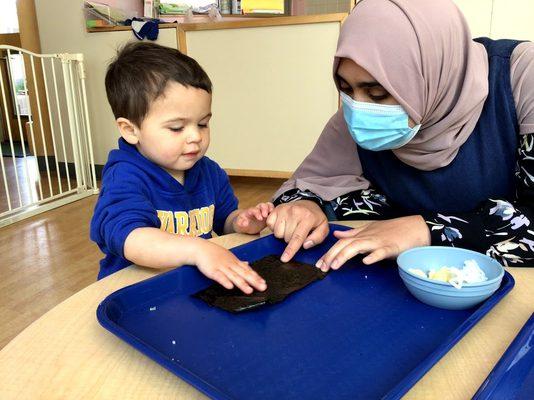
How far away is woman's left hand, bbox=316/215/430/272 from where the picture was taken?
0.70m

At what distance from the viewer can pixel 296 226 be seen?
828mm

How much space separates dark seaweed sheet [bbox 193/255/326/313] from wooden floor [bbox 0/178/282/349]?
3.69 feet

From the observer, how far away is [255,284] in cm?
64

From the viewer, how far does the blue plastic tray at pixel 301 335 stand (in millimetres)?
443

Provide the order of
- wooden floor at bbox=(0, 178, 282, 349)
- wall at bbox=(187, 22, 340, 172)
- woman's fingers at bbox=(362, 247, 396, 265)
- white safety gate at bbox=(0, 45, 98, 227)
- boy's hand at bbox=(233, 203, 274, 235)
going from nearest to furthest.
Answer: woman's fingers at bbox=(362, 247, 396, 265), boy's hand at bbox=(233, 203, 274, 235), wooden floor at bbox=(0, 178, 282, 349), wall at bbox=(187, 22, 340, 172), white safety gate at bbox=(0, 45, 98, 227)

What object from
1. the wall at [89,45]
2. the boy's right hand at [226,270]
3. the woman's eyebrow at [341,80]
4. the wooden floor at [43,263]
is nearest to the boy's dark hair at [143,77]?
the woman's eyebrow at [341,80]

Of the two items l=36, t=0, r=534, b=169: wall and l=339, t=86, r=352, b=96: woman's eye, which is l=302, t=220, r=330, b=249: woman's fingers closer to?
l=339, t=86, r=352, b=96: woman's eye

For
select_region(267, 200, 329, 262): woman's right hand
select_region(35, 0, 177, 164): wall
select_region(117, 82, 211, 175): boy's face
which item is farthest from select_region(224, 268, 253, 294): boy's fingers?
select_region(35, 0, 177, 164): wall

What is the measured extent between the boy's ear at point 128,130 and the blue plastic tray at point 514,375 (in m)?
0.74

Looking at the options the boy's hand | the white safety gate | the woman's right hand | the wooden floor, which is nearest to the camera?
the woman's right hand

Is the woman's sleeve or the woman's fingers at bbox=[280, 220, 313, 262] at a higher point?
the woman's sleeve

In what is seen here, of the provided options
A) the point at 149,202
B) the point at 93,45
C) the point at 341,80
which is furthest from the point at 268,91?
the point at 149,202

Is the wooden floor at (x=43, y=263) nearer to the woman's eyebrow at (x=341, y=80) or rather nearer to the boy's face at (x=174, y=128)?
the boy's face at (x=174, y=128)

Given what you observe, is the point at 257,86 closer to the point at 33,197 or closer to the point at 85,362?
the point at 33,197
